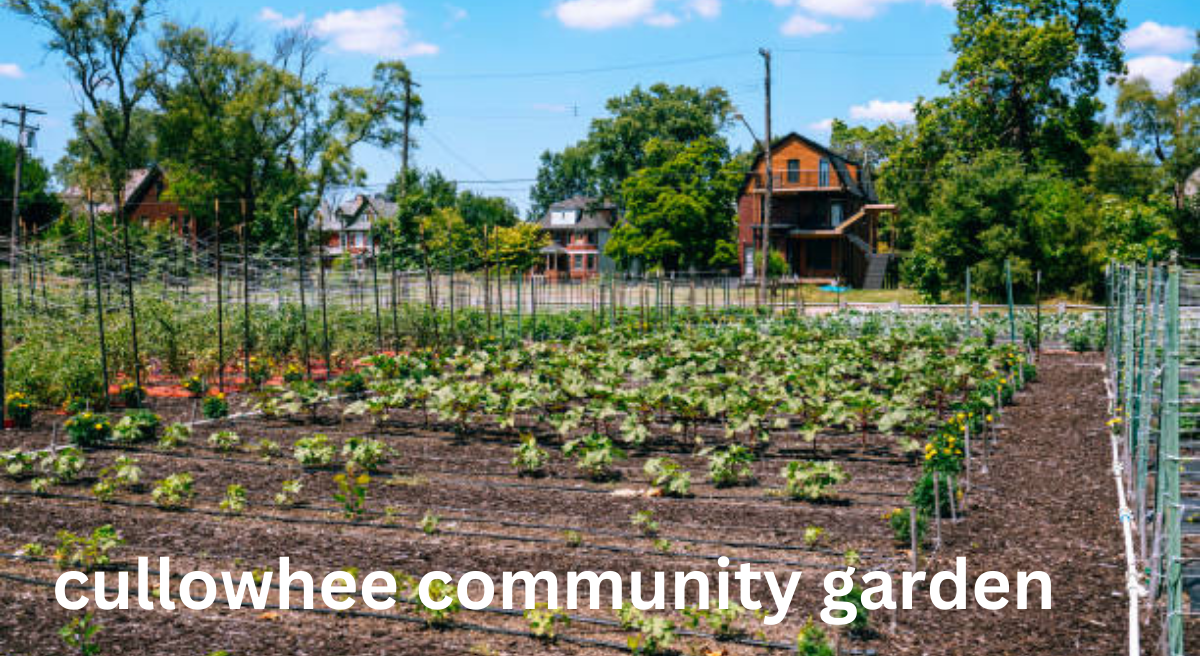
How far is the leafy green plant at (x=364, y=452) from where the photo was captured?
907cm

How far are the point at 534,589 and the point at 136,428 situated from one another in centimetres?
635

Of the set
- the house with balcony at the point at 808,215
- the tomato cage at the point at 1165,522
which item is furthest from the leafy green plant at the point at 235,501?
the house with balcony at the point at 808,215

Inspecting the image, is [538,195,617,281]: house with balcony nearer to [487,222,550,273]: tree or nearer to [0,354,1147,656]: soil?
[487,222,550,273]: tree

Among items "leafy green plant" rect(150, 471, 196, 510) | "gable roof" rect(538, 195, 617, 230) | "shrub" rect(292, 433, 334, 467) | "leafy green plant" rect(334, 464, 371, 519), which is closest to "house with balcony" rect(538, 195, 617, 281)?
"gable roof" rect(538, 195, 617, 230)

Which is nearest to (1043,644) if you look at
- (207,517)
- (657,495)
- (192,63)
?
(657,495)

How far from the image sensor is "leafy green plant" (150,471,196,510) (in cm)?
786

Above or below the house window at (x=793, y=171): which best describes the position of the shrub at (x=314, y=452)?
below

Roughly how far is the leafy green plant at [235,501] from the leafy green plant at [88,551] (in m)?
1.23

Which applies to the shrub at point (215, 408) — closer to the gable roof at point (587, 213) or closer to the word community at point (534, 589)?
the word community at point (534, 589)

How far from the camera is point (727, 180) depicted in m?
50.0

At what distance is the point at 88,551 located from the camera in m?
6.36

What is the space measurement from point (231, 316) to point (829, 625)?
539 inches

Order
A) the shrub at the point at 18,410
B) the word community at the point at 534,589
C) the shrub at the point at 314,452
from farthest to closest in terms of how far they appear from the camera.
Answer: the shrub at the point at 18,410 < the shrub at the point at 314,452 < the word community at the point at 534,589

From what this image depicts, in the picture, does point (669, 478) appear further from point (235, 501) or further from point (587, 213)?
point (587, 213)
